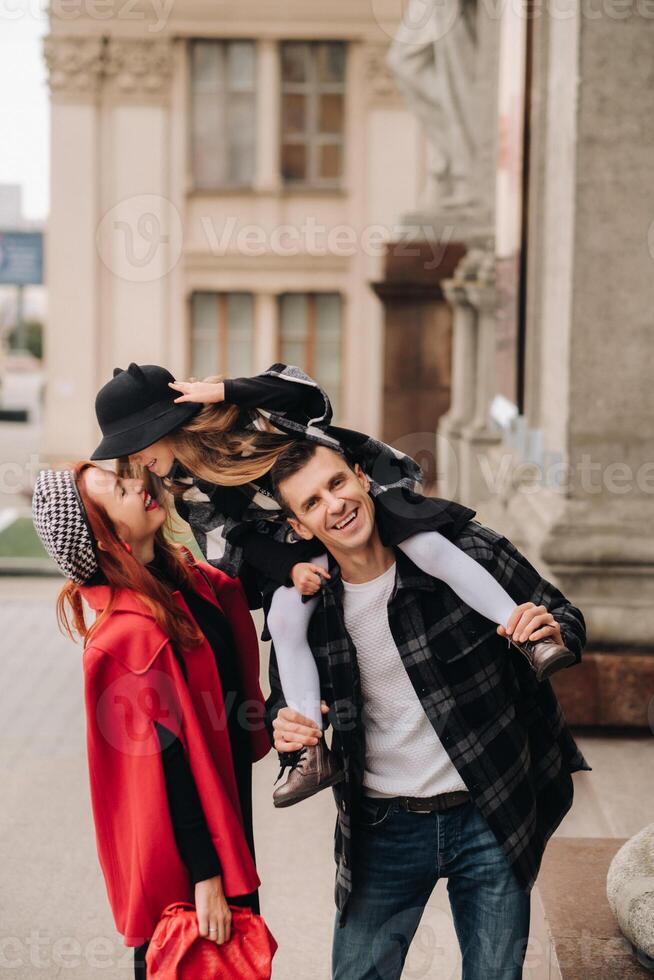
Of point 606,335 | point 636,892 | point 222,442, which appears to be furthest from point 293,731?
point 606,335

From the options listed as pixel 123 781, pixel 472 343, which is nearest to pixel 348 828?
pixel 123 781

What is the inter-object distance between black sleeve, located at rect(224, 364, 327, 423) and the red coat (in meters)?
0.55

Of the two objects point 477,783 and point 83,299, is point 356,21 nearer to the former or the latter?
point 83,299

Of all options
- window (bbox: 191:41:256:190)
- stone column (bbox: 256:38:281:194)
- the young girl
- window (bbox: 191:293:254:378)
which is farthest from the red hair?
window (bbox: 191:41:256:190)

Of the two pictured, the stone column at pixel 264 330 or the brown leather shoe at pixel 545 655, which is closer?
the brown leather shoe at pixel 545 655

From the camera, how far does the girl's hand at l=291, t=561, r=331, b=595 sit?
3.09 meters

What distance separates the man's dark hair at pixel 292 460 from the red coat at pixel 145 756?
43cm

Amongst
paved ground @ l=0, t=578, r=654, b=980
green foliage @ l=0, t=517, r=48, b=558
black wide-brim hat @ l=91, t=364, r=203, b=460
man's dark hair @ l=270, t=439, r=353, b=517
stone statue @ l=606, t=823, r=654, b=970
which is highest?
black wide-brim hat @ l=91, t=364, r=203, b=460

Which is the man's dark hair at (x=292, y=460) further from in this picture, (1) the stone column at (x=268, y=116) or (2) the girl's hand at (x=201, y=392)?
(1) the stone column at (x=268, y=116)

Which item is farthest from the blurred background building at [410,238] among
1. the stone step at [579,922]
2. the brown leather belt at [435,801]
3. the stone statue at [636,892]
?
the brown leather belt at [435,801]

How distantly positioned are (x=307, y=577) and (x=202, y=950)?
2.85ft

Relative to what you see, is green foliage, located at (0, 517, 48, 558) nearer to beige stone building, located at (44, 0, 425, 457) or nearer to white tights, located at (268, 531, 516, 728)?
beige stone building, located at (44, 0, 425, 457)

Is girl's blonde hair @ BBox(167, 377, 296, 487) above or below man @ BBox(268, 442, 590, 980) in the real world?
above

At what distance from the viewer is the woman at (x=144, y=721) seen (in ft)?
10.2
